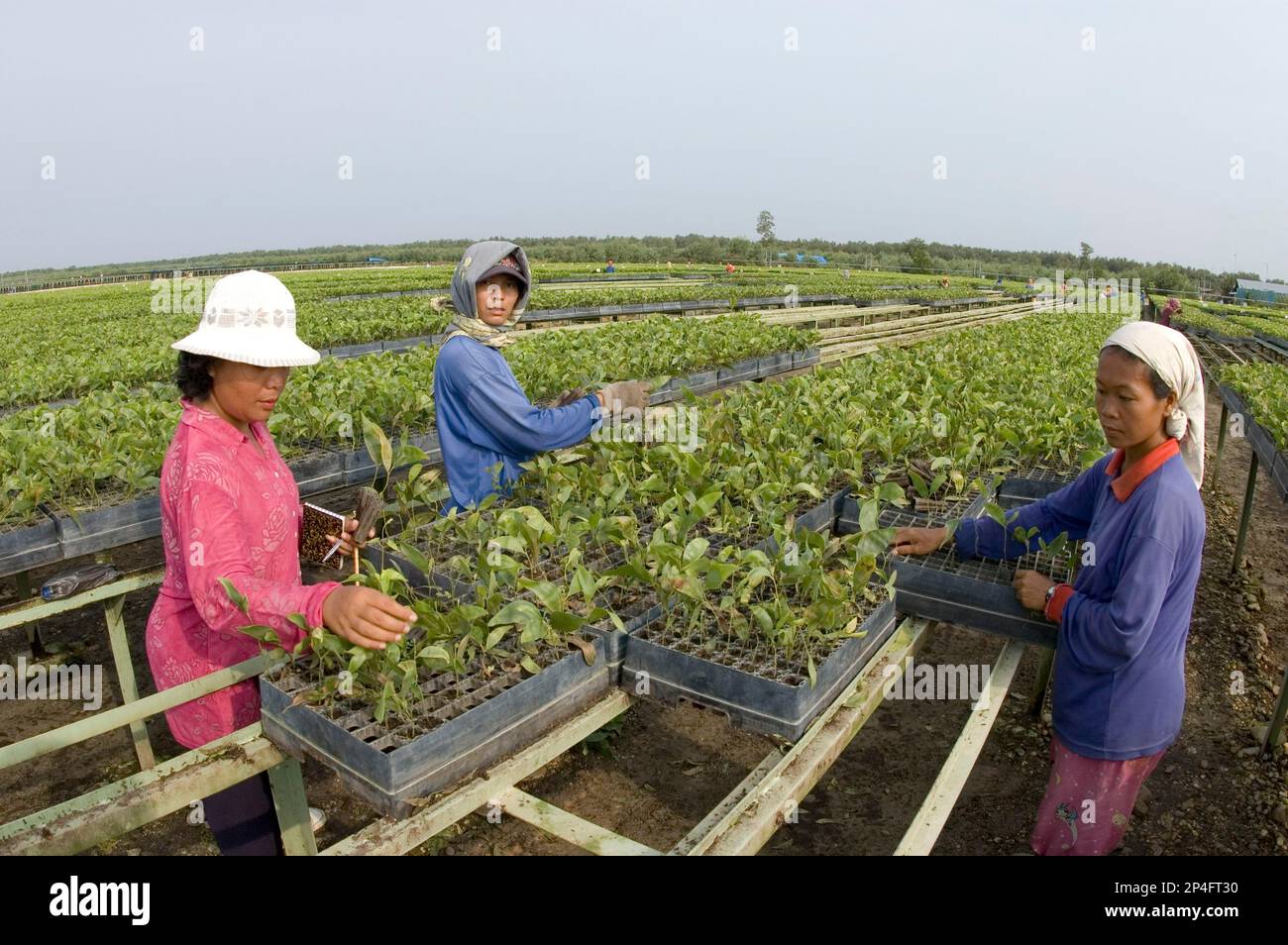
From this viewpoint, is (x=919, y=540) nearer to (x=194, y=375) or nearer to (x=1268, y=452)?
(x=194, y=375)

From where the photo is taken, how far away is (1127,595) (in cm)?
187

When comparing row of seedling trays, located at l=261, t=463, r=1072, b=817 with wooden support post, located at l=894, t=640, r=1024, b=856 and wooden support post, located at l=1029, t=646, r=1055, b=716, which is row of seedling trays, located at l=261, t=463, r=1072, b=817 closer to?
wooden support post, located at l=894, t=640, r=1024, b=856

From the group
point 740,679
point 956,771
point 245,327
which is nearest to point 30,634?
point 245,327

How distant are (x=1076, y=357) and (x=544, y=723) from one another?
21.7ft

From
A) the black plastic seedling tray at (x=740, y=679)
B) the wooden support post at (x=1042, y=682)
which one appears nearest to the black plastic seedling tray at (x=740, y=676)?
the black plastic seedling tray at (x=740, y=679)

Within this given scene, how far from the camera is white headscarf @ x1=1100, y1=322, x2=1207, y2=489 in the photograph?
183cm

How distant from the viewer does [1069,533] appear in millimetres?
2473

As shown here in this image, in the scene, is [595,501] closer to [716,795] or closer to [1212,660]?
[716,795]

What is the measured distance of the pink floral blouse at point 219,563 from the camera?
167 centimetres

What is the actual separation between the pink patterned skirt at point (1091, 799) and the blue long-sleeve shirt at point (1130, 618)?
0.06 meters

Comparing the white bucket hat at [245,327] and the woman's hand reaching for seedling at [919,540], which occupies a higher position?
the white bucket hat at [245,327]

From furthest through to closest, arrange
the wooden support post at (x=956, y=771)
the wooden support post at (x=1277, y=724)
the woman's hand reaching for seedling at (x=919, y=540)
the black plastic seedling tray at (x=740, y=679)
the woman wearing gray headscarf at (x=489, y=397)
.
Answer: the wooden support post at (x=1277, y=724) < the woman wearing gray headscarf at (x=489, y=397) < the woman's hand reaching for seedling at (x=919, y=540) < the black plastic seedling tray at (x=740, y=679) < the wooden support post at (x=956, y=771)

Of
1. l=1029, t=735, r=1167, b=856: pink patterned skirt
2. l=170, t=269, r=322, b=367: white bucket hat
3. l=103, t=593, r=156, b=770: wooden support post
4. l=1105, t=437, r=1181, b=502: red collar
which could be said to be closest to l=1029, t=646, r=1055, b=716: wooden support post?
l=1029, t=735, r=1167, b=856: pink patterned skirt

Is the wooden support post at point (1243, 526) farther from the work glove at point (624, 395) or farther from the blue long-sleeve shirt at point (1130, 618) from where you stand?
the work glove at point (624, 395)
